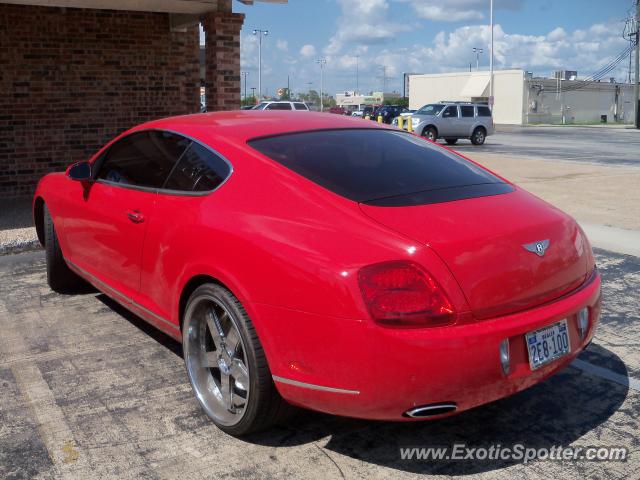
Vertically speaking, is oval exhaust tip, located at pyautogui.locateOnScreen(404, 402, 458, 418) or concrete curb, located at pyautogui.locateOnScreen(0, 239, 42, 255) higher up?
oval exhaust tip, located at pyautogui.locateOnScreen(404, 402, 458, 418)

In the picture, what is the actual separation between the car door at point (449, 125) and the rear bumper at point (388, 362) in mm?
26015

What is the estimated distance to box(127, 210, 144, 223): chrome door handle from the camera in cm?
405

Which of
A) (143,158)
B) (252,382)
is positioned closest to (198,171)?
(143,158)

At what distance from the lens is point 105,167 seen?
15.8ft

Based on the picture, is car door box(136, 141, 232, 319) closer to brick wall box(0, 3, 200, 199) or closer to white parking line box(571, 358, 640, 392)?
white parking line box(571, 358, 640, 392)

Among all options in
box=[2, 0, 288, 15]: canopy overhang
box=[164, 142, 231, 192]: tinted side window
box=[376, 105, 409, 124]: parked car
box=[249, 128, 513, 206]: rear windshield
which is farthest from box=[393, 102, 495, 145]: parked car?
box=[164, 142, 231, 192]: tinted side window

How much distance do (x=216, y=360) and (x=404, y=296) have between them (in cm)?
121

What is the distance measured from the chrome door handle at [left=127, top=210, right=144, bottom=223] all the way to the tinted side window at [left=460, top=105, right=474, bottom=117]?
85.1 feet

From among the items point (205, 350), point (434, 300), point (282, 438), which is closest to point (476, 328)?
point (434, 300)

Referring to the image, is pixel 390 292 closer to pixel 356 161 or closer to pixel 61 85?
pixel 356 161

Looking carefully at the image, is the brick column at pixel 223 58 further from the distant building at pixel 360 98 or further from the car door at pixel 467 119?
the distant building at pixel 360 98

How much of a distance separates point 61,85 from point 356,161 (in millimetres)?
7986

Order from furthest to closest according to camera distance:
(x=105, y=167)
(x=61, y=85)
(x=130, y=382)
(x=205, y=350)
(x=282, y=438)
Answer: (x=61, y=85) → (x=105, y=167) → (x=130, y=382) → (x=205, y=350) → (x=282, y=438)

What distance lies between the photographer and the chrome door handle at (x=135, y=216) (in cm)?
405
